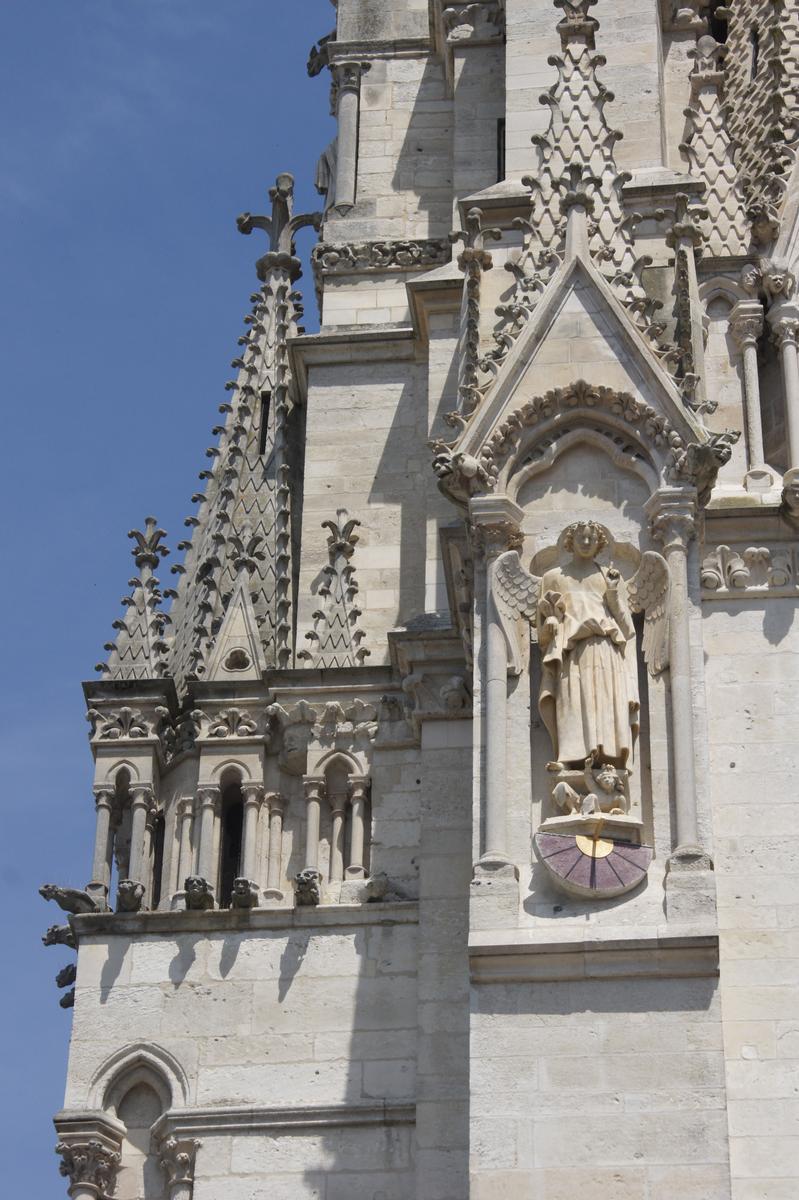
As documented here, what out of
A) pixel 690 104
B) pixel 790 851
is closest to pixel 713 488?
pixel 790 851

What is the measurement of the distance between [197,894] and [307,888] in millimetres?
728

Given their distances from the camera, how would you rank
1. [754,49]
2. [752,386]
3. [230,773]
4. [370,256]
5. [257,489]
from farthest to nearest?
[754,49] → [370,256] → [257,489] → [752,386] → [230,773]

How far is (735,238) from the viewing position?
72.4 feet

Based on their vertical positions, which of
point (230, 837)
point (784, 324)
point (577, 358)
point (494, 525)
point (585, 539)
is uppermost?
point (784, 324)

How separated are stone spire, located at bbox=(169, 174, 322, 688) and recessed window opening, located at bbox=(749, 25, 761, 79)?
3491 mm

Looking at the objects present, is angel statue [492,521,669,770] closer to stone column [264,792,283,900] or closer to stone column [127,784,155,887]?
stone column [264,792,283,900]

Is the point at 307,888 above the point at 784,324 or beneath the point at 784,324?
beneath

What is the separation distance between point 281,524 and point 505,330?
9.80 feet

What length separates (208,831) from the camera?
20.6 meters

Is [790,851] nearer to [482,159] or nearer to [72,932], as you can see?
[72,932]

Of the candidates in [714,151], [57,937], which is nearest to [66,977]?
[57,937]

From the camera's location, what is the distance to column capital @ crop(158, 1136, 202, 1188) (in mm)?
19094

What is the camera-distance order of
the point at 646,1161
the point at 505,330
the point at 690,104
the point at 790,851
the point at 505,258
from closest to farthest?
the point at 646,1161
the point at 790,851
the point at 505,330
the point at 505,258
the point at 690,104

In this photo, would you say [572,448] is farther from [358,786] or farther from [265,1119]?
[265,1119]
